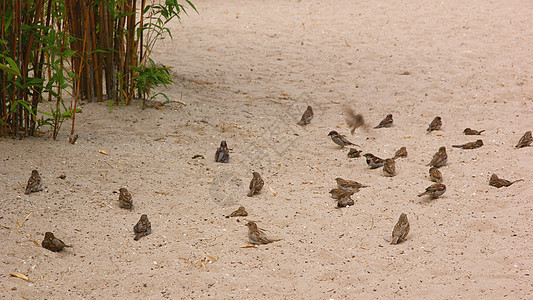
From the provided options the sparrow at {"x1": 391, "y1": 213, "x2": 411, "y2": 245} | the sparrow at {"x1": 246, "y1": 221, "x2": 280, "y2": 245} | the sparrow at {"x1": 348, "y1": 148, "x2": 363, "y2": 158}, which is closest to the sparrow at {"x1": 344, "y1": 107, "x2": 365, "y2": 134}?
the sparrow at {"x1": 348, "y1": 148, "x2": 363, "y2": 158}

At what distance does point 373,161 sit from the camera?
5.43m

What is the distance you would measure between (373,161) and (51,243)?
132 inches

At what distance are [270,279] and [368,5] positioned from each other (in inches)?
415

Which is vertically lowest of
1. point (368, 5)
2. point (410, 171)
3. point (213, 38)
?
point (410, 171)

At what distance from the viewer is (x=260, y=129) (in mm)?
6465

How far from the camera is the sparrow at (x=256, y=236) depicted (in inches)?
155

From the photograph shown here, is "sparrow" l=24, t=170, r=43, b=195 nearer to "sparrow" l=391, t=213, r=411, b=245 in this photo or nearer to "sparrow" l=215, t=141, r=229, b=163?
"sparrow" l=215, t=141, r=229, b=163

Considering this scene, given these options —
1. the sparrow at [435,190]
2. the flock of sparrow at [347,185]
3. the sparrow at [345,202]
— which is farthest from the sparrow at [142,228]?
Answer: the sparrow at [435,190]

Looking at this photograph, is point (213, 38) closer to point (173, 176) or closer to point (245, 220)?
point (173, 176)

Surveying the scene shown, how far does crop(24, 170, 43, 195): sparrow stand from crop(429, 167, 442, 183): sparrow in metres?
3.76

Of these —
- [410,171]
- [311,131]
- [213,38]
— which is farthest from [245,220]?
[213,38]

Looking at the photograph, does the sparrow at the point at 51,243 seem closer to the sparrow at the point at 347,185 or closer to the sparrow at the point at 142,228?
the sparrow at the point at 142,228

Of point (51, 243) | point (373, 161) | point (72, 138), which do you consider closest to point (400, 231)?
point (373, 161)

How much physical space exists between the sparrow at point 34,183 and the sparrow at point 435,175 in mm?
3757
